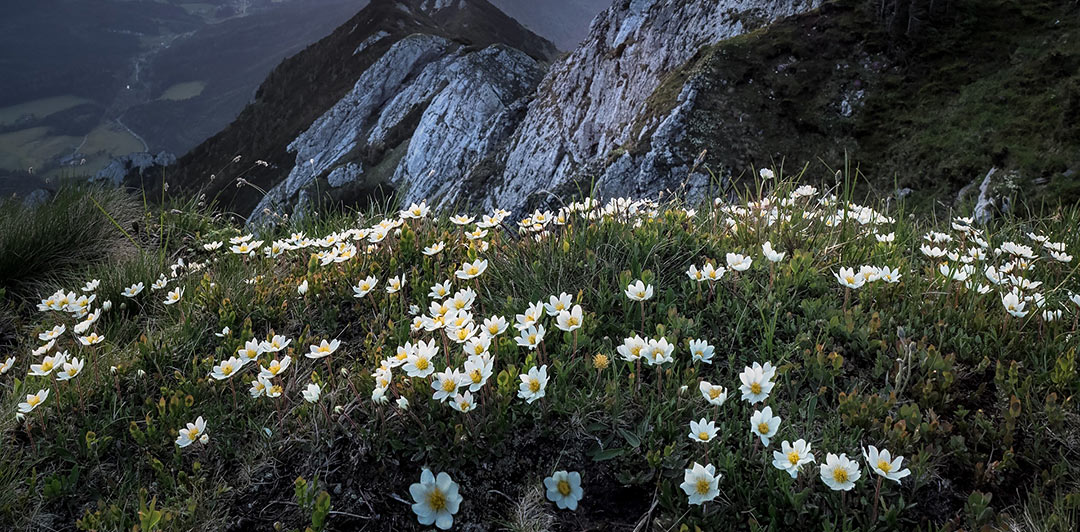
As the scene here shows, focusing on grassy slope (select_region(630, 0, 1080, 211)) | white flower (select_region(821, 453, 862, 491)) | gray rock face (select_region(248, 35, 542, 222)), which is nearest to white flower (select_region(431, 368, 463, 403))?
white flower (select_region(821, 453, 862, 491))

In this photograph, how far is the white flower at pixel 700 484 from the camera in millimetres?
1903

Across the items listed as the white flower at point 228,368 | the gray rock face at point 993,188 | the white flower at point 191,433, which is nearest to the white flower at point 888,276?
the white flower at point 228,368

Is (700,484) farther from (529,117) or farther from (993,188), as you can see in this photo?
(529,117)

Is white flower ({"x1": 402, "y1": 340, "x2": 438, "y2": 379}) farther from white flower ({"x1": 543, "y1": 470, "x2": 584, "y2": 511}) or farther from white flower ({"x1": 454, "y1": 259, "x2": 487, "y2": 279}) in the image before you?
white flower ({"x1": 454, "y1": 259, "x2": 487, "y2": 279})

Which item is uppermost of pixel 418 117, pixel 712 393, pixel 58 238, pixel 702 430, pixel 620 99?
pixel 712 393

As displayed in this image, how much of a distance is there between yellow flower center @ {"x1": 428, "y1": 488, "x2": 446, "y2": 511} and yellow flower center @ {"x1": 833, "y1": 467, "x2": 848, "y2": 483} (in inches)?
55.8

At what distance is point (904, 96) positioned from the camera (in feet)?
76.5

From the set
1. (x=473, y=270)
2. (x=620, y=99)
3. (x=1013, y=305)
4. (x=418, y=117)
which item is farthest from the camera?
(x=418, y=117)

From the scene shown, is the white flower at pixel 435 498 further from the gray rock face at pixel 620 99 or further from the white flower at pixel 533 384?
the gray rock face at pixel 620 99

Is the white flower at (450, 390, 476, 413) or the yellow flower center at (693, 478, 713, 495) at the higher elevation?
the white flower at (450, 390, 476, 413)

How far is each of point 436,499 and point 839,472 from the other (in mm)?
1461

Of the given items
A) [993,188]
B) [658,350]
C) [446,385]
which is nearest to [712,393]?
[658,350]

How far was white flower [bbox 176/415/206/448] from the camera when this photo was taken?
2.39 meters

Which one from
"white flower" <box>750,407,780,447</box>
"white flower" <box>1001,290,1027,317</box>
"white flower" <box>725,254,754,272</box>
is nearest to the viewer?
"white flower" <box>750,407,780,447</box>
